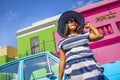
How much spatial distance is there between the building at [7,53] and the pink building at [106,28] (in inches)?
595

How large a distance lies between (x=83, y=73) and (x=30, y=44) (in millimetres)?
20063

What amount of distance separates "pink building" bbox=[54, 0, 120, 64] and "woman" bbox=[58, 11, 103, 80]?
3376 millimetres

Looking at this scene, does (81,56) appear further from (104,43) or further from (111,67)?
(104,43)

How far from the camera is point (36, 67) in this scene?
4340 millimetres

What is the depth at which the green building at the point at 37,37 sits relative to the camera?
20531 mm

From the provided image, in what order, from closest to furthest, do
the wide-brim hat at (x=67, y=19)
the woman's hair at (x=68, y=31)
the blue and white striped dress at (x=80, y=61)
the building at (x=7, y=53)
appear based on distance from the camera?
the blue and white striped dress at (x=80, y=61) → the woman's hair at (x=68, y=31) → the wide-brim hat at (x=67, y=19) → the building at (x=7, y=53)

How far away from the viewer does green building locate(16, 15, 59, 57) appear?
67.4 ft

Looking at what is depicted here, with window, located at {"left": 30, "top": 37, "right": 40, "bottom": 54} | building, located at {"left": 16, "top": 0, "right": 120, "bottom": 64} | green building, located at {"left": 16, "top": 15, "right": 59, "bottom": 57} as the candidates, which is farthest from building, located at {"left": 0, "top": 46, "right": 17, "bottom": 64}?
building, located at {"left": 16, "top": 0, "right": 120, "bottom": 64}

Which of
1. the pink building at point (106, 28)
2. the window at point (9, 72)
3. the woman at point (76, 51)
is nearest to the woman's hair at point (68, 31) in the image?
the woman at point (76, 51)

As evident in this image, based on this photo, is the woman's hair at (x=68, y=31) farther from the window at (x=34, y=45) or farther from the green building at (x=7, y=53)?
the green building at (x=7, y=53)

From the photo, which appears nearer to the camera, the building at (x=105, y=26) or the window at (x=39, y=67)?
the window at (x=39, y=67)

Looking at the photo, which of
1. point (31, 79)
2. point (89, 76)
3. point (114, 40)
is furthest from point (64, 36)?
point (114, 40)

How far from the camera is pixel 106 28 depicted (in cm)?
750

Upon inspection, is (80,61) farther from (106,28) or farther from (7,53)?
(7,53)
